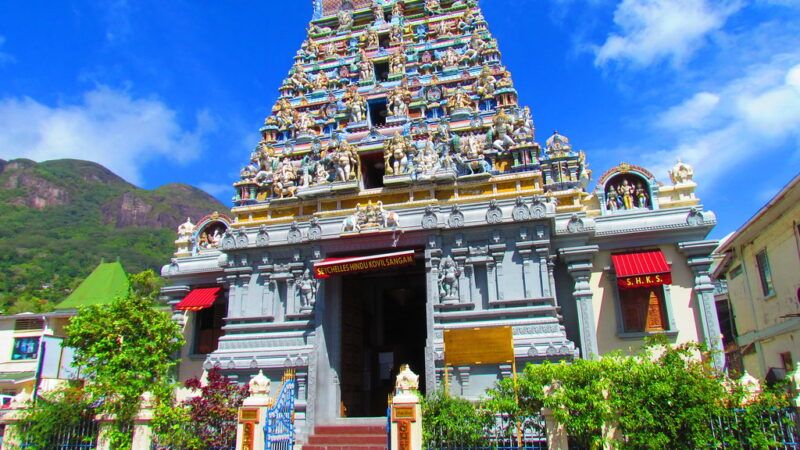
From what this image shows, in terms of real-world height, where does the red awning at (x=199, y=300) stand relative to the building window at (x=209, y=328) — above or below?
above

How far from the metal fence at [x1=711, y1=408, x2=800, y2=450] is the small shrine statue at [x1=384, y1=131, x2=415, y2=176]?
11.1 meters

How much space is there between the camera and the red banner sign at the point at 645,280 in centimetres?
1533

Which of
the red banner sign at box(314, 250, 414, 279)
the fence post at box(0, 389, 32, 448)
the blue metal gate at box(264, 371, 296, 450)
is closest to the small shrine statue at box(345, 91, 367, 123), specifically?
the red banner sign at box(314, 250, 414, 279)

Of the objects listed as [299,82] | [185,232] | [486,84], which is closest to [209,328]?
[185,232]

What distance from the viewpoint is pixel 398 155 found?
711 inches

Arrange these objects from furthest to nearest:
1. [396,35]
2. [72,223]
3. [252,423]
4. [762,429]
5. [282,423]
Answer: [72,223] → [396,35] → [282,423] → [252,423] → [762,429]

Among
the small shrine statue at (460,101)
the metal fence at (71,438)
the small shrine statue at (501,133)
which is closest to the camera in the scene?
the metal fence at (71,438)

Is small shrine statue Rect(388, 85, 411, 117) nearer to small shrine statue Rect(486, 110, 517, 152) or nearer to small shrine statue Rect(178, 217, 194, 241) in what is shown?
small shrine statue Rect(486, 110, 517, 152)

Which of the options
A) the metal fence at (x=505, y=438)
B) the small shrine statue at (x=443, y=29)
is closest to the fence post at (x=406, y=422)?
the metal fence at (x=505, y=438)

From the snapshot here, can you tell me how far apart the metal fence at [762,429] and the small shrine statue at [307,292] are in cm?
1027

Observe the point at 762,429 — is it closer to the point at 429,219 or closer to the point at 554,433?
the point at 554,433

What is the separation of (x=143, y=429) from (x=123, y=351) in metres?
2.44

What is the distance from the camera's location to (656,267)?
51.3ft

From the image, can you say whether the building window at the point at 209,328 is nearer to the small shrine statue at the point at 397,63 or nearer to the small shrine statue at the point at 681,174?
the small shrine statue at the point at 397,63
